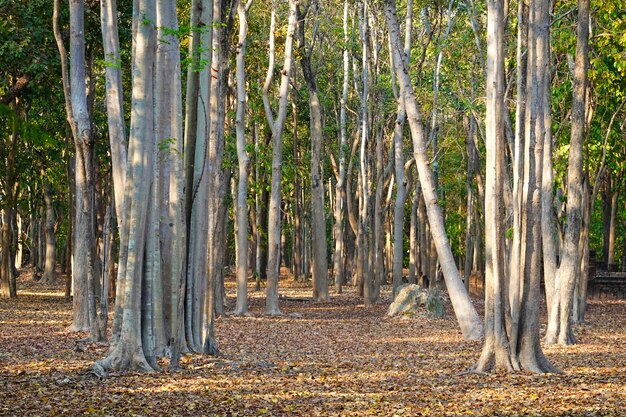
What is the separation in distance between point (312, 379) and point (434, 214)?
22.6 ft

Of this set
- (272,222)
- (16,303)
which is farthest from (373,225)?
(16,303)

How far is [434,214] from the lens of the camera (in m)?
18.1

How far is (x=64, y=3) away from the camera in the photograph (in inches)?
896

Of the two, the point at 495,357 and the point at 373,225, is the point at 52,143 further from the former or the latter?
the point at 373,225

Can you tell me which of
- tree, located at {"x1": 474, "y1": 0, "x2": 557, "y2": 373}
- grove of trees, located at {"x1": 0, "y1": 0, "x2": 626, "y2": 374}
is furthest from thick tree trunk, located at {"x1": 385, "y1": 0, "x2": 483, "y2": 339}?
tree, located at {"x1": 474, "y1": 0, "x2": 557, "y2": 373}

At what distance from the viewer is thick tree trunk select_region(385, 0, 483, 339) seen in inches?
704

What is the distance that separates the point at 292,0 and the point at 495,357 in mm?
13719

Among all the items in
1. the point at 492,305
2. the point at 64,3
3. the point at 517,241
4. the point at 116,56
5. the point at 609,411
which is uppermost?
the point at 64,3

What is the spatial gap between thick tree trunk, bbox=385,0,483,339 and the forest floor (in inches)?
18.3

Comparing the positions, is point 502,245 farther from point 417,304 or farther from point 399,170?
point 399,170

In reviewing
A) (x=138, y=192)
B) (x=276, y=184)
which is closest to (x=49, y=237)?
(x=276, y=184)

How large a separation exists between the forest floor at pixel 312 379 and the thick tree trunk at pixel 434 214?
0.47 m

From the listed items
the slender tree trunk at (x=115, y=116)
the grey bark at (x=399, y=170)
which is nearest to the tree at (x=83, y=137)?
the slender tree trunk at (x=115, y=116)

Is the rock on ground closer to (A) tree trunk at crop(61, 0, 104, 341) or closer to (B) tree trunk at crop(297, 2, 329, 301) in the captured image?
(B) tree trunk at crop(297, 2, 329, 301)
